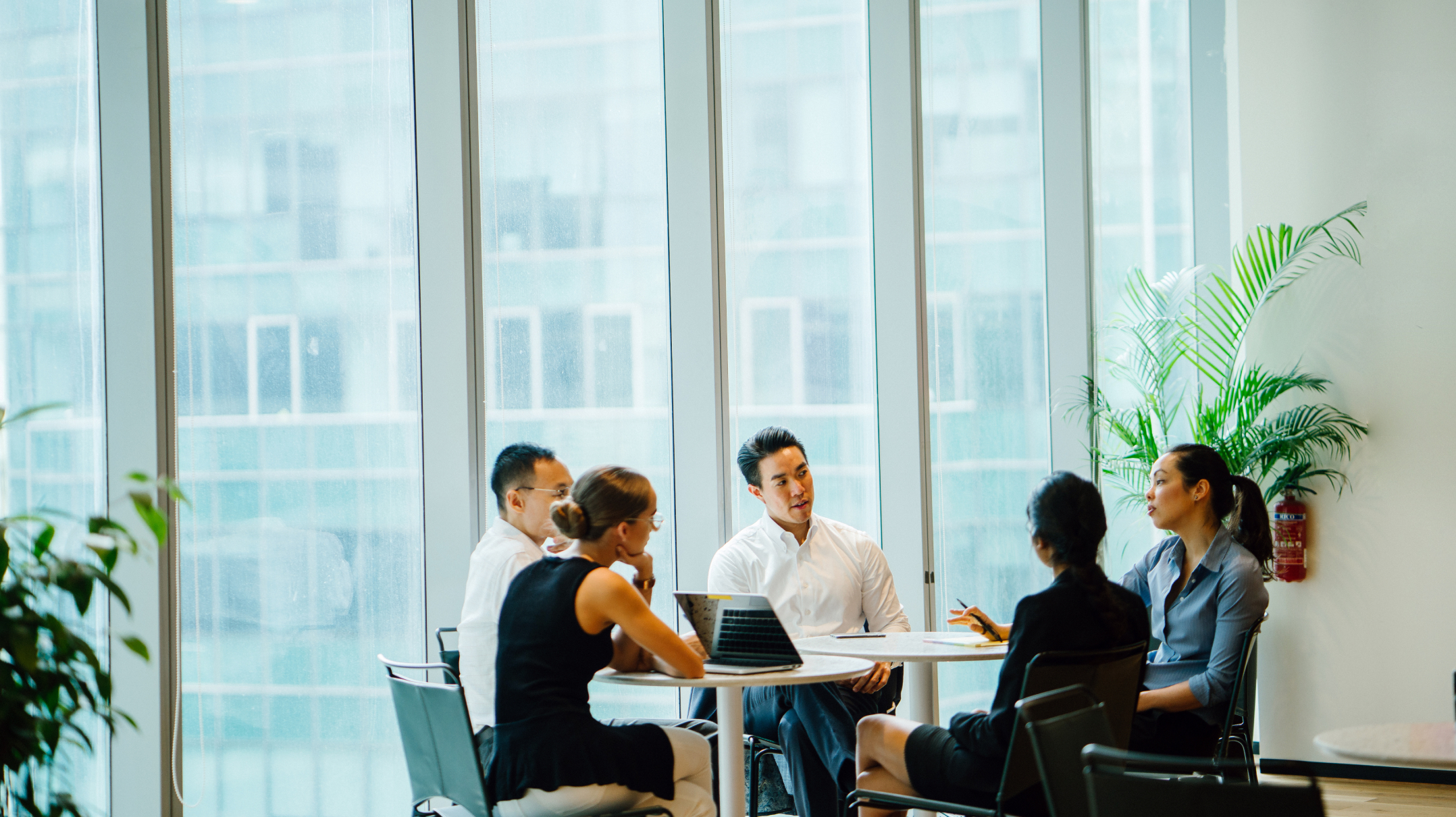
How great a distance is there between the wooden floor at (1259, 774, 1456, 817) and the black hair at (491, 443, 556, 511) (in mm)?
2934

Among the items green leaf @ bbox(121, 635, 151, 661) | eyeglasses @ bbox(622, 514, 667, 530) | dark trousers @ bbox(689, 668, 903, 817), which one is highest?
eyeglasses @ bbox(622, 514, 667, 530)

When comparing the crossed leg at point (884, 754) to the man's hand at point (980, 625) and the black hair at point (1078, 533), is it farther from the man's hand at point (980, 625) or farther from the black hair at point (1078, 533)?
the black hair at point (1078, 533)

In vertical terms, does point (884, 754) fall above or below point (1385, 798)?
above

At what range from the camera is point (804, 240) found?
186 inches

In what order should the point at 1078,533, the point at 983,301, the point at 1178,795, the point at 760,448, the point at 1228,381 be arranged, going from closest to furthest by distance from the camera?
the point at 1178,795 → the point at 1078,533 → the point at 760,448 → the point at 1228,381 → the point at 983,301

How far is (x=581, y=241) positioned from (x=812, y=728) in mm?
1881

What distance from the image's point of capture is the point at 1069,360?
213 inches

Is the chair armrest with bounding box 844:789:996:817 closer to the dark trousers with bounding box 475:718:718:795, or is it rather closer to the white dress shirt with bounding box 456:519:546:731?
the dark trousers with bounding box 475:718:718:795

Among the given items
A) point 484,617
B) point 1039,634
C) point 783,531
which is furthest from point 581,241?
point 1039,634

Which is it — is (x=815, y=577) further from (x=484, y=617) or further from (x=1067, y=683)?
(x=1067, y=683)

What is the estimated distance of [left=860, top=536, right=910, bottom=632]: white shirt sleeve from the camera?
399 cm

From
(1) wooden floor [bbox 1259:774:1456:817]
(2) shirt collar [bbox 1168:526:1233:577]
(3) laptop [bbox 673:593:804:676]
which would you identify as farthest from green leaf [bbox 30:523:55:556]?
(1) wooden floor [bbox 1259:774:1456:817]

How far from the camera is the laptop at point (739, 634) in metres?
2.78

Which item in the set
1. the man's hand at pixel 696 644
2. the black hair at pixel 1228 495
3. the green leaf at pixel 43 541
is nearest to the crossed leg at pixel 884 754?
the man's hand at pixel 696 644
